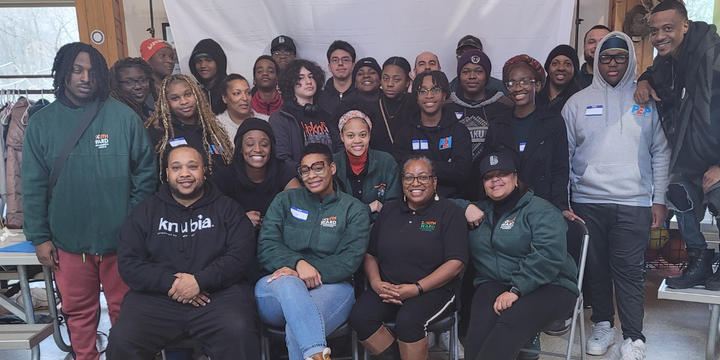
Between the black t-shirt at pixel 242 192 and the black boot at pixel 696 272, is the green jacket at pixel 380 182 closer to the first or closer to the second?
the black t-shirt at pixel 242 192

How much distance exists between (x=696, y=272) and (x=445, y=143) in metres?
1.50

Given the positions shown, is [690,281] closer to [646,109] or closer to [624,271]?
[624,271]

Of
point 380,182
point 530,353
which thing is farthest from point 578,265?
point 380,182

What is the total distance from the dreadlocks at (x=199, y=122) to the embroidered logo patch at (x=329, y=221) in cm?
79

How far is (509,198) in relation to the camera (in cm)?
247

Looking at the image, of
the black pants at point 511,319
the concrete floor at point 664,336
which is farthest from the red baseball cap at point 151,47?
the black pants at point 511,319

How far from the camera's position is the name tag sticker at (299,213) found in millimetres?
2484

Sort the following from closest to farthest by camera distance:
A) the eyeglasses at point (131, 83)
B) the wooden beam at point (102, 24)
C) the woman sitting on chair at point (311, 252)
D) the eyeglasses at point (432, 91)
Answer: the woman sitting on chair at point (311, 252), the eyeglasses at point (432, 91), the eyeglasses at point (131, 83), the wooden beam at point (102, 24)

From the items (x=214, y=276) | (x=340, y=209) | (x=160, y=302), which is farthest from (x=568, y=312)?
(x=160, y=302)

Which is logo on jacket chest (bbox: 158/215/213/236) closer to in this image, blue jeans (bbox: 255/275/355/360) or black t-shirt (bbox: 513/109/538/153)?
blue jeans (bbox: 255/275/355/360)

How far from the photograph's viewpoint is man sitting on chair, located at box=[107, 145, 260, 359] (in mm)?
2125

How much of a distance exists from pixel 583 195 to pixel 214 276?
2.08m

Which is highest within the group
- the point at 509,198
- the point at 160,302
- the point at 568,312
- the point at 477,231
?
the point at 509,198

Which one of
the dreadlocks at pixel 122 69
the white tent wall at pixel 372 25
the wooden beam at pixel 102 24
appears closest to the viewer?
the dreadlocks at pixel 122 69
